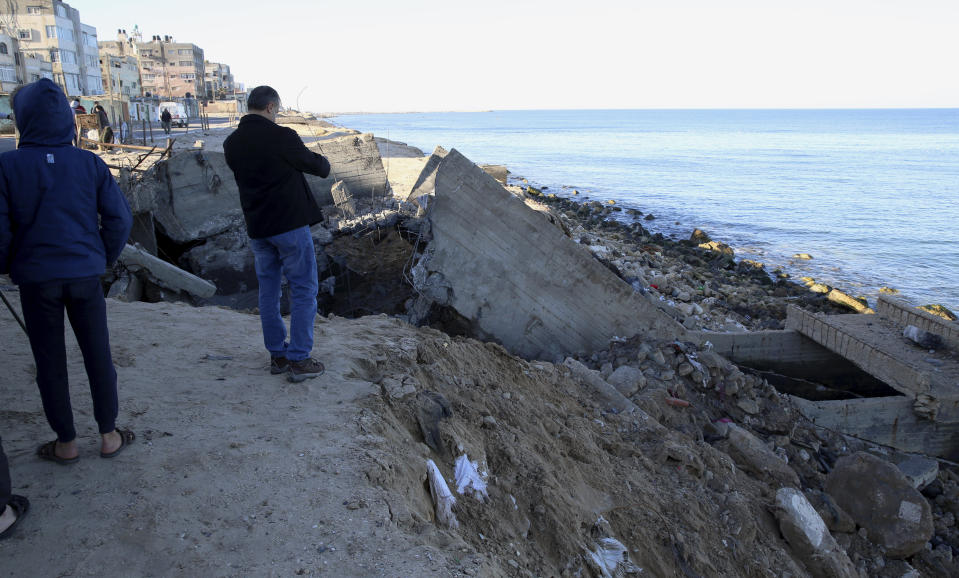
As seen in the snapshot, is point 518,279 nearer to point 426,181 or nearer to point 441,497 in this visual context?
point 426,181

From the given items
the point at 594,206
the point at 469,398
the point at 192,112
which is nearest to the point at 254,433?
the point at 469,398

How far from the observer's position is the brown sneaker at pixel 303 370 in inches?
153

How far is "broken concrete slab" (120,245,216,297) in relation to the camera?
7.79 meters

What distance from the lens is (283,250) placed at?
146 inches

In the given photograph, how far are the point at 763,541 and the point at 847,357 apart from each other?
177 inches

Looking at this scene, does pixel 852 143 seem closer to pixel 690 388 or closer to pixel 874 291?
pixel 874 291

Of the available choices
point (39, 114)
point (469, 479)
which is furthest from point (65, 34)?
point (469, 479)

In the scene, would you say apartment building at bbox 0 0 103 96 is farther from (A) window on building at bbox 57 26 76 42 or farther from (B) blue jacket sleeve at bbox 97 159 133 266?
(B) blue jacket sleeve at bbox 97 159 133 266

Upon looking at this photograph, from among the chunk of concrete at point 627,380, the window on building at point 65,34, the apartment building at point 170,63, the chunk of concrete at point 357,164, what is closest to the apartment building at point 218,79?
the apartment building at point 170,63

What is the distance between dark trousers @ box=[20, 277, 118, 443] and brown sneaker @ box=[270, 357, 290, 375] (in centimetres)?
123

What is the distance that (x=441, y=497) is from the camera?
307 centimetres

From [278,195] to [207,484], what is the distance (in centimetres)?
168

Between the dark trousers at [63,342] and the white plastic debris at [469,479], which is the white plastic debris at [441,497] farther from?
the dark trousers at [63,342]

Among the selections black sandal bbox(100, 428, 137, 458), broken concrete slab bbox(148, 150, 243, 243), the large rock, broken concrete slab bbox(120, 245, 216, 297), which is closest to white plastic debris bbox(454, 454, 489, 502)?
black sandal bbox(100, 428, 137, 458)
